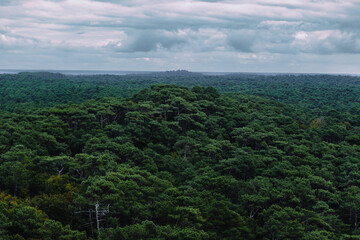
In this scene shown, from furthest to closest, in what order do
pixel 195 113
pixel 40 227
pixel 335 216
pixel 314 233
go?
pixel 195 113 < pixel 335 216 < pixel 314 233 < pixel 40 227

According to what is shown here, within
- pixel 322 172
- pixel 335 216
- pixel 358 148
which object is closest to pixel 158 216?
pixel 335 216

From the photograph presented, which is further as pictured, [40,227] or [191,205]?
[191,205]

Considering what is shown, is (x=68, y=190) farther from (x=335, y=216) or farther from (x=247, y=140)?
(x=247, y=140)

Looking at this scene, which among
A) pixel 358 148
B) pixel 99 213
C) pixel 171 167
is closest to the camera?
pixel 99 213

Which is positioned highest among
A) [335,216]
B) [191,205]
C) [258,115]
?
A: [258,115]

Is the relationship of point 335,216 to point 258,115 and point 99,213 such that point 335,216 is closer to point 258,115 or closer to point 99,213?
point 99,213

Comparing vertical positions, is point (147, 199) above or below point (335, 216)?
above
